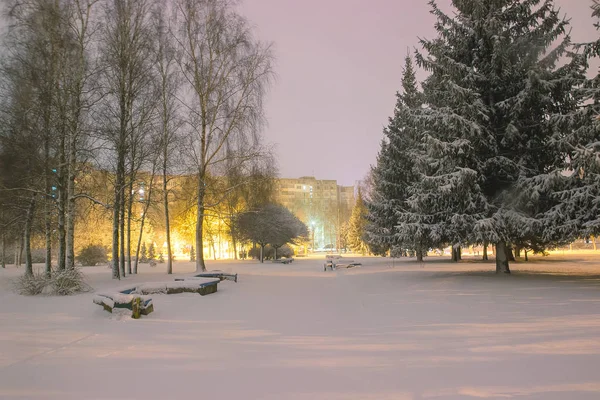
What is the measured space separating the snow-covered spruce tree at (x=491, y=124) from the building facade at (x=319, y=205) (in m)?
71.7

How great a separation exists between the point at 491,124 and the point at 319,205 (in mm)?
97081

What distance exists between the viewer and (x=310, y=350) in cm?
620

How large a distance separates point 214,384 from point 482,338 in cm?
461

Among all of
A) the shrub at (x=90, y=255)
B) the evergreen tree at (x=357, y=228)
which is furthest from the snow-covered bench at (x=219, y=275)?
the evergreen tree at (x=357, y=228)

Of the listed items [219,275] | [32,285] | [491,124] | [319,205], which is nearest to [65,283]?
[32,285]

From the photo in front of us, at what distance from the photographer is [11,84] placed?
16.4 metres

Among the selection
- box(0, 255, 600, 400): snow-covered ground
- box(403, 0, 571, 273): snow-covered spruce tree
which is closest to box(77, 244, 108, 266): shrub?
box(0, 255, 600, 400): snow-covered ground

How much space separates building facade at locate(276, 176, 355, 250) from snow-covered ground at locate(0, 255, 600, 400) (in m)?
79.8

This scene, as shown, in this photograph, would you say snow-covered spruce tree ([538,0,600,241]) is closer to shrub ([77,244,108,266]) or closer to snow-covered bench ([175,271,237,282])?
snow-covered bench ([175,271,237,282])

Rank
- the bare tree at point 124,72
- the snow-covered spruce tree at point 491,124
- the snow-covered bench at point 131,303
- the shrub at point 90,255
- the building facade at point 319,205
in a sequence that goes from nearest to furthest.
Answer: the snow-covered bench at point 131,303, the snow-covered spruce tree at point 491,124, the bare tree at point 124,72, the shrub at point 90,255, the building facade at point 319,205

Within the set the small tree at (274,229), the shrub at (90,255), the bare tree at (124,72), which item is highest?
the bare tree at (124,72)

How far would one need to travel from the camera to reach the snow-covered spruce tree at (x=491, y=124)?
16641 millimetres

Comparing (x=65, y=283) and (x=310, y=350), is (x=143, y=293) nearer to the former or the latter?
(x=65, y=283)

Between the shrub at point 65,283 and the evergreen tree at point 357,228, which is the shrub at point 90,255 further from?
the evergreen tree at point 357,228
